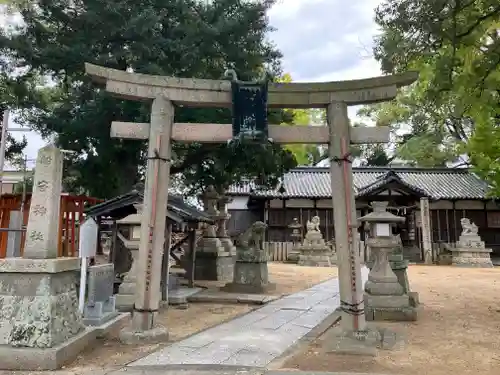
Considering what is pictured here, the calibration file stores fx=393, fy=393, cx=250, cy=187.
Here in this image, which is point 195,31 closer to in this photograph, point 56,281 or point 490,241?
point 56,281

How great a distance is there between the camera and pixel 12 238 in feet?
38.0

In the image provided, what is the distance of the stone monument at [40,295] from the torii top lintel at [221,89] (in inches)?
60.3

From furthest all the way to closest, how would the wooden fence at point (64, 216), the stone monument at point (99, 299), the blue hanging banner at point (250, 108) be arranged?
the wooden fence at point (64, 216)
the stone monument at point (99, 299)
the blue hanging banner at point (250, 108)

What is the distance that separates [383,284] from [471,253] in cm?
1754

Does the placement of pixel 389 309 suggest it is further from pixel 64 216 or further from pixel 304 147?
pixel 304 147

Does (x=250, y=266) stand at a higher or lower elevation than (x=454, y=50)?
lower

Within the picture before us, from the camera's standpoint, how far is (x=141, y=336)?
18.6 feet

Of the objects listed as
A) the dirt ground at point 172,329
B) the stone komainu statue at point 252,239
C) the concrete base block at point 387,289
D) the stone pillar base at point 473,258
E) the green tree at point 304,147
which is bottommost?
the dirt ground at point 172,329

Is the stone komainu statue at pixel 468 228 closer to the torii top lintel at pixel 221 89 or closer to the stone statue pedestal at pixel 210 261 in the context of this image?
the stone statue pedestal at pixel 210 261

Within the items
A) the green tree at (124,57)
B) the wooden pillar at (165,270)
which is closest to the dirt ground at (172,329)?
the wooden pillar at (165,270)

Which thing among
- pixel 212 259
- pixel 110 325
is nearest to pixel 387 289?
pixel 110 325

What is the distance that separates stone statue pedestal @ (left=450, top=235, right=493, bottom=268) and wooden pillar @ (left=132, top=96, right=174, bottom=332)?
21454 millimetres

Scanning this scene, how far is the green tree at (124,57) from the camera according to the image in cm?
1173

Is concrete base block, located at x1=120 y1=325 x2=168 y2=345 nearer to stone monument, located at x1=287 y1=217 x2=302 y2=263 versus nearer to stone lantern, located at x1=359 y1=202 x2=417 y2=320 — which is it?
stone lantern, located at x1=359 y1=202 x2=417 y2=320
